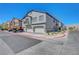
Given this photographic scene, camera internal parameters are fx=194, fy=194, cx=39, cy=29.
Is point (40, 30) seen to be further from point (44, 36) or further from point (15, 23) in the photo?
point (15, 23)

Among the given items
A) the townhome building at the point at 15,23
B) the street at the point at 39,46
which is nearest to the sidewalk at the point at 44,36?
the street at the point at 39,46

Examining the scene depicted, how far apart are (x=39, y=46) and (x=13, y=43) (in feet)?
1.34

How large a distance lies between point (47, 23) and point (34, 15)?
0.24 meters

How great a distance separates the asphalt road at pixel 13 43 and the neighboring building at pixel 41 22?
0.67ft

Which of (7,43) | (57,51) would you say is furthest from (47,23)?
(7,43)

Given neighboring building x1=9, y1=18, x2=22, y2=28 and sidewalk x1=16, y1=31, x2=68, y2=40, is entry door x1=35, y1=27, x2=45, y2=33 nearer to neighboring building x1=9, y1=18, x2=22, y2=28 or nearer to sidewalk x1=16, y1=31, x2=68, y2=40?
sidewalk x1=16, y1=31, x2=68, y2=40

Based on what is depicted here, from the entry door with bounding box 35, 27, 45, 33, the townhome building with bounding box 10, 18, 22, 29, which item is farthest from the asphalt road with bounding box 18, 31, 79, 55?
the townhome building with bounding box 10, 18, 22, 29

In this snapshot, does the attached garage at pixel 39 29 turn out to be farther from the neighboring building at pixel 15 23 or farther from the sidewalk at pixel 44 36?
the neighboring building at pixel 15 23

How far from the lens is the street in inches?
115

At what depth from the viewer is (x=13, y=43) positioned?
3018 millimetres

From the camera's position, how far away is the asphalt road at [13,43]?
2.96 meters

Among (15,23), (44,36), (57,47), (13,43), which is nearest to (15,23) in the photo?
(15,23)
